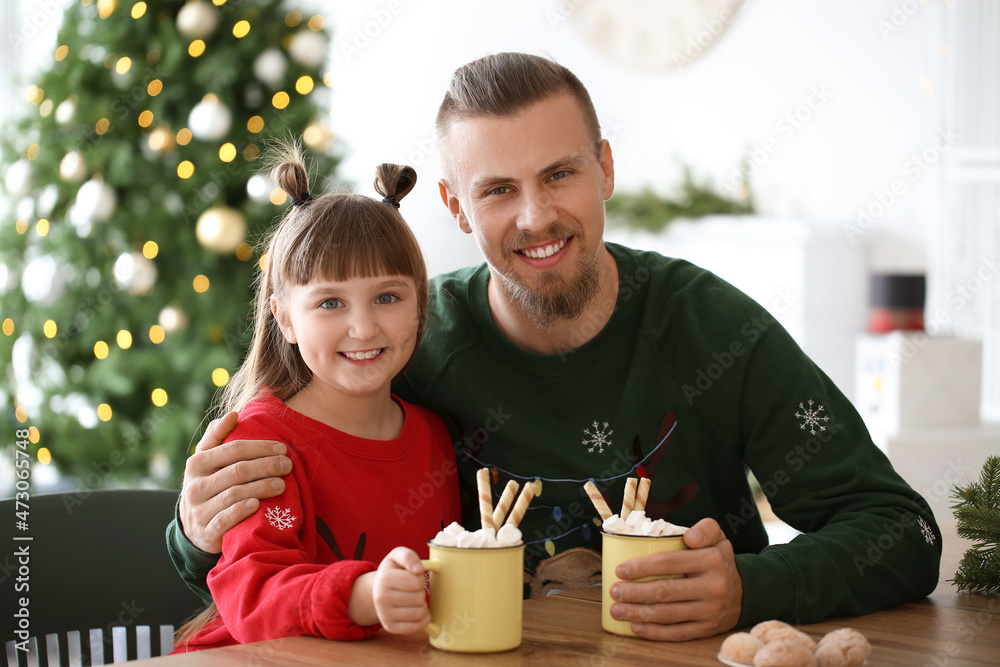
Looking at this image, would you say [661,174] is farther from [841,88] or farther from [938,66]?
[938,66]

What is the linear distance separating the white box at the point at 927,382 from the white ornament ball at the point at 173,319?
8.16ft

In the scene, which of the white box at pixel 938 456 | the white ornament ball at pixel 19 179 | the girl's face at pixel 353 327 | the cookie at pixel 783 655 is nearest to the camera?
the cookie at pixel 783 655

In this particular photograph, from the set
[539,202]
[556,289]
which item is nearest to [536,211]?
[539,202]

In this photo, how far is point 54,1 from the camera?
3986 mm

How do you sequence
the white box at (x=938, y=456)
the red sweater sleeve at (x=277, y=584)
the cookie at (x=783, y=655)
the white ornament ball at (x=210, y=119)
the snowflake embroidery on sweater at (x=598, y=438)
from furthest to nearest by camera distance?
the white box at (x=938, y=456) < the white ornament ball at (x=210, y=119) < the snowflake embroidery on sweater at (x=598, y=438) < the red sweater sleeve at (x=277, y=584) < the cookie at (x=783, y=655)

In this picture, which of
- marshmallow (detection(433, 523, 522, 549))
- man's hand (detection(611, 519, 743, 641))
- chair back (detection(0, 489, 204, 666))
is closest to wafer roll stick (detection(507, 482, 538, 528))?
marshmallow (detection(433, 523, 522, 549))

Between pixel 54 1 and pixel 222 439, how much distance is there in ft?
11.5

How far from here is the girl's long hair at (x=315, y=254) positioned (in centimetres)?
128

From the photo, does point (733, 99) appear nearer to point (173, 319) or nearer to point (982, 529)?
point (173, 319)

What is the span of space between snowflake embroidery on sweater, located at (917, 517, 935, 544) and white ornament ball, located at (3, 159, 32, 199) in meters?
2.92

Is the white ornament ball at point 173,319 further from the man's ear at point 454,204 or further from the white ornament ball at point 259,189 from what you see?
the man's ear at point 454,204

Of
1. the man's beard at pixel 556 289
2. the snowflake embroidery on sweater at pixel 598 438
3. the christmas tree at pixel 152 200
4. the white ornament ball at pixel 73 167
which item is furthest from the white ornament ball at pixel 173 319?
the snowflake embroidery on sweater at pixel 598 438

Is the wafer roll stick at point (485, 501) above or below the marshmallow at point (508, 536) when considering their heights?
above

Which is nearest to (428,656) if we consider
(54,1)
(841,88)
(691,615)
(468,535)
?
(468,535)
